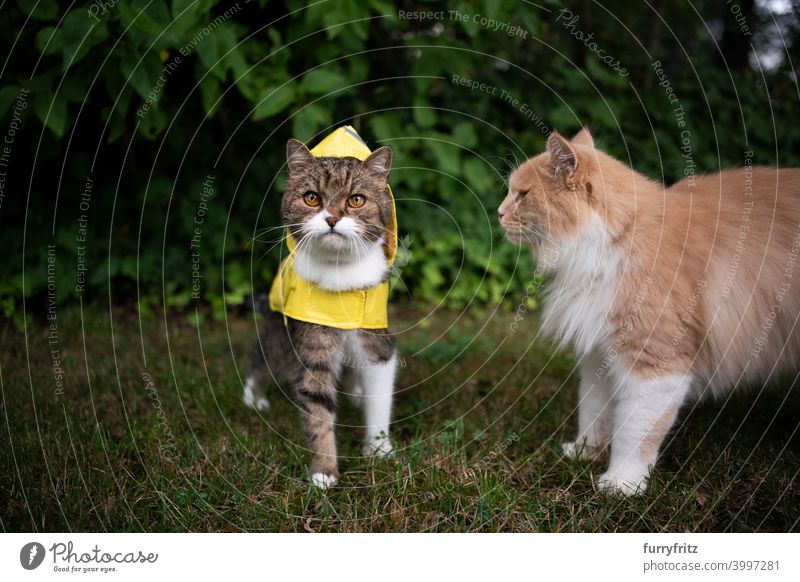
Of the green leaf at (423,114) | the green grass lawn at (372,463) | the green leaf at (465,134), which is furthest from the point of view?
the green leaf at (465,134)

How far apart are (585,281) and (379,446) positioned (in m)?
1.29

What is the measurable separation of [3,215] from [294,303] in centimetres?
367

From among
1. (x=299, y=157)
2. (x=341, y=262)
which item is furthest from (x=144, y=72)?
(x=341, y=262)

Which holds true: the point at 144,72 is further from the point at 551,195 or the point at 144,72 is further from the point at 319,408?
the point at 551,195

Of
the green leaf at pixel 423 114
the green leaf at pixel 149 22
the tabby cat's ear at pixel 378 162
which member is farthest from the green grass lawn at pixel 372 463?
the green leaf at pixel 149 22

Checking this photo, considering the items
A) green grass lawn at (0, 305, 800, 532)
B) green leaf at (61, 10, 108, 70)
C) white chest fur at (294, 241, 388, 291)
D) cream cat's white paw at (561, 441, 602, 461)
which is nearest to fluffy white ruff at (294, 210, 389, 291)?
white chest fur at (294, 241, 388, 291)

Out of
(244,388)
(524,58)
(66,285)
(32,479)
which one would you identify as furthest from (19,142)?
(524,58)

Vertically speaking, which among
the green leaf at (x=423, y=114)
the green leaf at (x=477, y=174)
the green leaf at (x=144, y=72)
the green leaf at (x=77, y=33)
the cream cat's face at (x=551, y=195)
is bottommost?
the cream cat's face at (x=551, y=195)

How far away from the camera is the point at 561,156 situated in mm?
2613

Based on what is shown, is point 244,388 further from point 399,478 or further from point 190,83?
point 190,83

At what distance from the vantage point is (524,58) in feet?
19.2

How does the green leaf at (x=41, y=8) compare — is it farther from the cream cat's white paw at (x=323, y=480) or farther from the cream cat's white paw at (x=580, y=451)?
the cream cat's white paw at (x=580, y=451)

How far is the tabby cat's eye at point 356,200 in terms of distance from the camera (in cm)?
278
